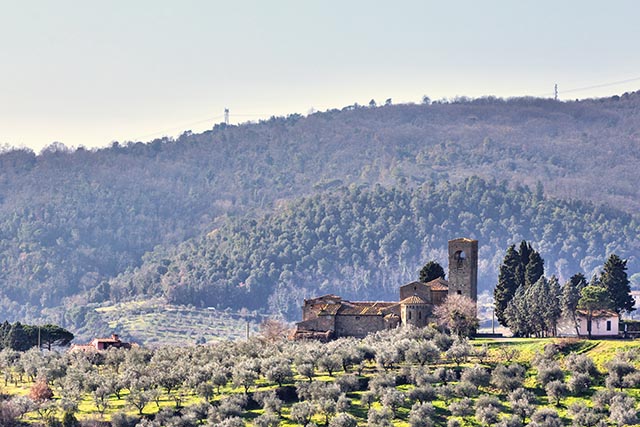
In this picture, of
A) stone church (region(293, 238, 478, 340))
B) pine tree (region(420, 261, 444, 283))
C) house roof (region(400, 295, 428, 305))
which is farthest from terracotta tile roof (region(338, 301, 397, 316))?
pine tree (region(420, 261, 444, 283))

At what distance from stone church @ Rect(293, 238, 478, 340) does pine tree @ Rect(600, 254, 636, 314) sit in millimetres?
12657

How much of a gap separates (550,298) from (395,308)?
52.1ft

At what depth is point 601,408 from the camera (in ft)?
398

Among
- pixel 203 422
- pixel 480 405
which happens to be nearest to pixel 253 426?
pixel 203 422

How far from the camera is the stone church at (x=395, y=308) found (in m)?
149

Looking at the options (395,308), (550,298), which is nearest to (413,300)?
(395,308)

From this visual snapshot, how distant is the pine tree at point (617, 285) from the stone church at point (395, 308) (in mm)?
12657

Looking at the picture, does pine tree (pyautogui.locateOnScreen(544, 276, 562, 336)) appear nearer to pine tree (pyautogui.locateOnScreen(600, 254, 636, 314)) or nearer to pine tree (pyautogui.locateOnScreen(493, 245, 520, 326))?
pine tree (pyautogui.locateOnScreen(600, 254, 636, 314))

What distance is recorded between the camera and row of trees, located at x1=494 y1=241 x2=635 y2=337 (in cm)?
14025

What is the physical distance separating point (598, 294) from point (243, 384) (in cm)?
3288

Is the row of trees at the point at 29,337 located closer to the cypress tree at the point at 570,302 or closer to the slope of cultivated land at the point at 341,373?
the slope of cultivated land at the point at 341,373

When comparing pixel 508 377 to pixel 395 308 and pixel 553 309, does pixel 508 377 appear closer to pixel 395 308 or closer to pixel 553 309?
pixel 553 309

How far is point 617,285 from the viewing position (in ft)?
471

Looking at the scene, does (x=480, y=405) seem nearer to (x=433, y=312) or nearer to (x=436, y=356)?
(x=436, y=356)
